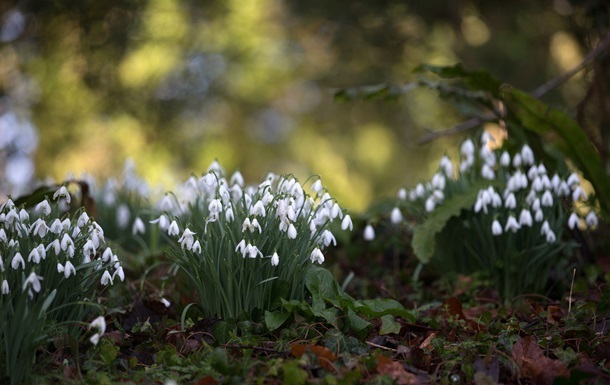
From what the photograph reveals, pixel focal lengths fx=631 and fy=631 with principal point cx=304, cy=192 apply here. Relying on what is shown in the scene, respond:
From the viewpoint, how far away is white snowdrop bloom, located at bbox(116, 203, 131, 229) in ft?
14.8

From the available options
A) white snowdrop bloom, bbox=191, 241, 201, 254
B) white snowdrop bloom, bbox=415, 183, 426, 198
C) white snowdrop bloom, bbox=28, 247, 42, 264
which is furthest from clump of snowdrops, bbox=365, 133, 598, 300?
white snowdrop bloom, bbox=28, 247, 42, 264

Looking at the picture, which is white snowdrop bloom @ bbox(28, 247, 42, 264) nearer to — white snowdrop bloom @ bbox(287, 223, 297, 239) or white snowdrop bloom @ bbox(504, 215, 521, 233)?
white snowdrop bloom @ bbox(287, 223, 297, 239)

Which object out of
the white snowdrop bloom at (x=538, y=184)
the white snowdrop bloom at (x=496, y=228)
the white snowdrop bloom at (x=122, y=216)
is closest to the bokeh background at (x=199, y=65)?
the white snowdrop bloom at (x=122, y=216)

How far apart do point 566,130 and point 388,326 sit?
6.24ft

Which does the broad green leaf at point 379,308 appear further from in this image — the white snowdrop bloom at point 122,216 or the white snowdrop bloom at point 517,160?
the white snowdrop bloom at point 122,216

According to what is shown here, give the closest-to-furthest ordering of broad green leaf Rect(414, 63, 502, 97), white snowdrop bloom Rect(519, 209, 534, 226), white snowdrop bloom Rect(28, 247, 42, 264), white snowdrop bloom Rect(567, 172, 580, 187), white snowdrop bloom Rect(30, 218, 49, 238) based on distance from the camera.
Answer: white snowdrop bloom Rect(28, 247, 42, 264) → white snowdrop bloom Rect(30, 218, 49, 238) → white snowdrop bloom Rect(519, 209, 534, 226) → white snowdrop bloom Rect(567, 172, 580, 187) → broad green leaf Rect(414, 63, 502, 97)

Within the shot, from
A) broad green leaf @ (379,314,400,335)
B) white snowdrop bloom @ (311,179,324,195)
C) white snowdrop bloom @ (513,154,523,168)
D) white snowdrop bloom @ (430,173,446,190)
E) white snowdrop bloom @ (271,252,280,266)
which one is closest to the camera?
white snowdrop bloom @ (271,252,280,266)

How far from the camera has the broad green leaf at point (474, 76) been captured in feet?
12.4

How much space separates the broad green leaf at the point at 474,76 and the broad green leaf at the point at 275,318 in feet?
6.49

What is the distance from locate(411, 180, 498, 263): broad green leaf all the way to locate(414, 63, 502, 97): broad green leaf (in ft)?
2.26

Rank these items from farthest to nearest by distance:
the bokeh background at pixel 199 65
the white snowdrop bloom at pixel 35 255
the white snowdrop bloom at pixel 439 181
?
1. the bokeh background at pixel 199 65
2. the white snowdrop bloom at pixel 439 181
3. the white snowdrop bloom at pixel 35 255

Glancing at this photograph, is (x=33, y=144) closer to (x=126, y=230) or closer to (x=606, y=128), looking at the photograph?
(x=126, y=230)

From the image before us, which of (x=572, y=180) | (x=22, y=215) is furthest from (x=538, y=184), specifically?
(x=22, y=215)

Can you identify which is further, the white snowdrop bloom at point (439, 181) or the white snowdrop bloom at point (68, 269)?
the white snowdrop bloom at point (439, 181)
